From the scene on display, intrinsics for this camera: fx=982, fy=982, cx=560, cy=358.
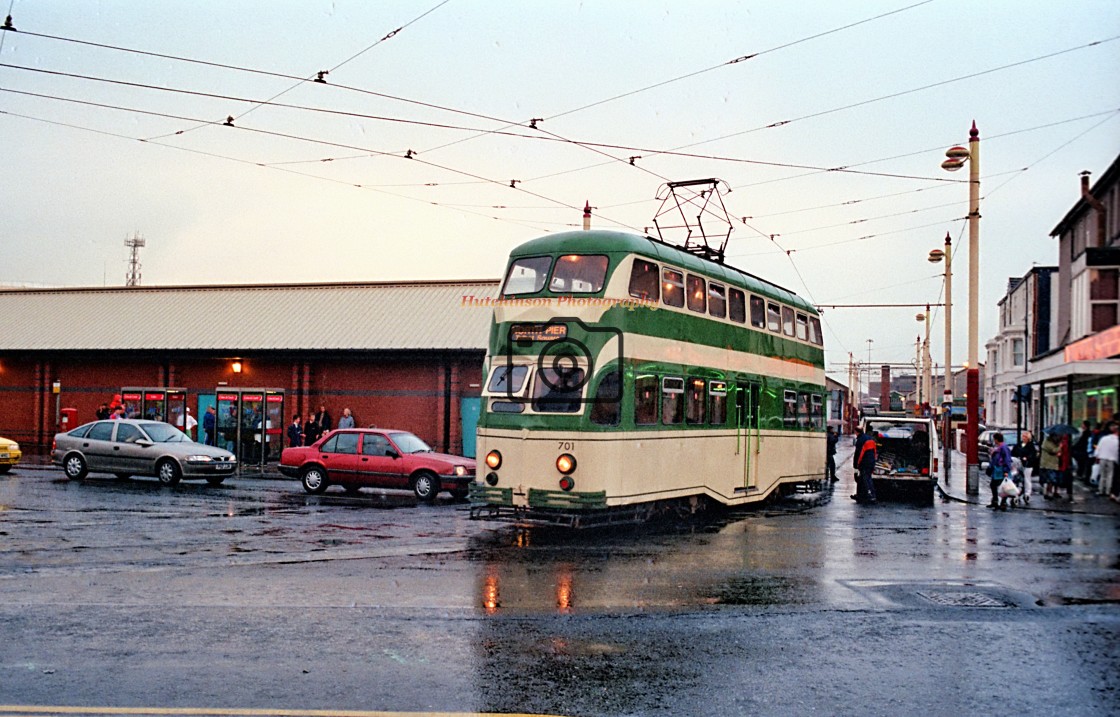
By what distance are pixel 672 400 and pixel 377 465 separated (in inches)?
320

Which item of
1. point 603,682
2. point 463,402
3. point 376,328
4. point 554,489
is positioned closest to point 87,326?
point 376,328

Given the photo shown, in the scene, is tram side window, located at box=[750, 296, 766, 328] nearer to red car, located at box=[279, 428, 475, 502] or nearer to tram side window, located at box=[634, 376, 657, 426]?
tram side window, located at box=[634, 376, 657, 426]

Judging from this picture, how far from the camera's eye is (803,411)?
22734mm

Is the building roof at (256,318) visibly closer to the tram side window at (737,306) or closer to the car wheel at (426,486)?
the car wheel at (426,486)

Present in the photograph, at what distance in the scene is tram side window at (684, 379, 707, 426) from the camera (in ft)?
54.6

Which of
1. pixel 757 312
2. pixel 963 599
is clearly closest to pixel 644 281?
pixel 757 312

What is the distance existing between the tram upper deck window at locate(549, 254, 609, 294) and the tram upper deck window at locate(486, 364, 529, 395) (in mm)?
1342

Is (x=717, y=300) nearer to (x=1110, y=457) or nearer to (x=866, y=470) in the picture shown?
(x=866, y=470)

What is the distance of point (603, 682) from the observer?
728cm

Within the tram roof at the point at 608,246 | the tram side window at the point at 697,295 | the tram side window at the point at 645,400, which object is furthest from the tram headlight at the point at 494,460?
the tram side window at the point at 697,295

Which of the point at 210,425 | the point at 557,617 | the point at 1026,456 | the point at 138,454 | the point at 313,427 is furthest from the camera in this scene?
the point at 210,425

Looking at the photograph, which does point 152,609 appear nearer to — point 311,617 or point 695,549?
point 311,617

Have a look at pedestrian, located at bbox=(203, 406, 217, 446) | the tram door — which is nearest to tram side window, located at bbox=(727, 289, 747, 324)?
the tram door

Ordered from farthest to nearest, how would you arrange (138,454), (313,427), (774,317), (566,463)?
(313,427)
(138,454)
(774,317)
(566,463)
